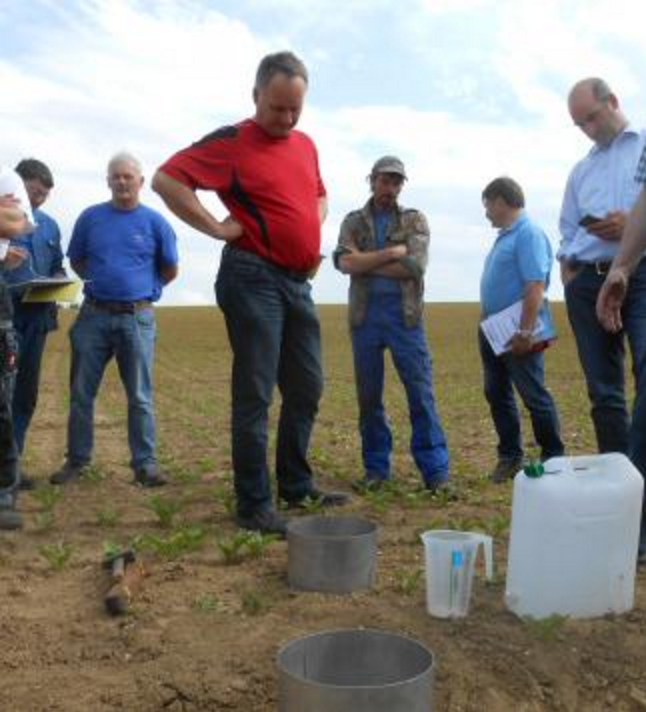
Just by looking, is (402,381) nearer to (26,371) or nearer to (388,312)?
(388,312)

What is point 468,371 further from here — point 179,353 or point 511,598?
point 511,598

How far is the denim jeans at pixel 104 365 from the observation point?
21.3ft

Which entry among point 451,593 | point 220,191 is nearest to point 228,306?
point 220,191

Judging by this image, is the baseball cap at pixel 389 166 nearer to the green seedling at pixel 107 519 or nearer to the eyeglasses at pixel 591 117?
the eyeglasses at pixel 591 117

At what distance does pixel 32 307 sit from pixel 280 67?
252cm

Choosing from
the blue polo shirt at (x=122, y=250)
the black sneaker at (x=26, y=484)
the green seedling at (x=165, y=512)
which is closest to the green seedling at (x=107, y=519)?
the green seedling at (x=165, y=512)

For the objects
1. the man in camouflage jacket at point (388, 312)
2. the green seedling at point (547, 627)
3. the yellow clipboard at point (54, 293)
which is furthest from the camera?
the man in camouflage jacket at point (388, 312)

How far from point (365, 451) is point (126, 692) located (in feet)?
11.1

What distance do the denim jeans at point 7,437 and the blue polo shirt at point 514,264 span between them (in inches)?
132

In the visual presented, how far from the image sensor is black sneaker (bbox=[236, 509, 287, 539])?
487 cm

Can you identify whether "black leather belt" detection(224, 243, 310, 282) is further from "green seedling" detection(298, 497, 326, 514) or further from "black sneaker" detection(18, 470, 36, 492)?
"black sneaker" detection(18, 470, 36, 492)

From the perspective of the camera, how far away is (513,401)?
690cm

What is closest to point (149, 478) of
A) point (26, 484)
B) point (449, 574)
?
point (26, 484)

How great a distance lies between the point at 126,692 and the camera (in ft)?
10.1
